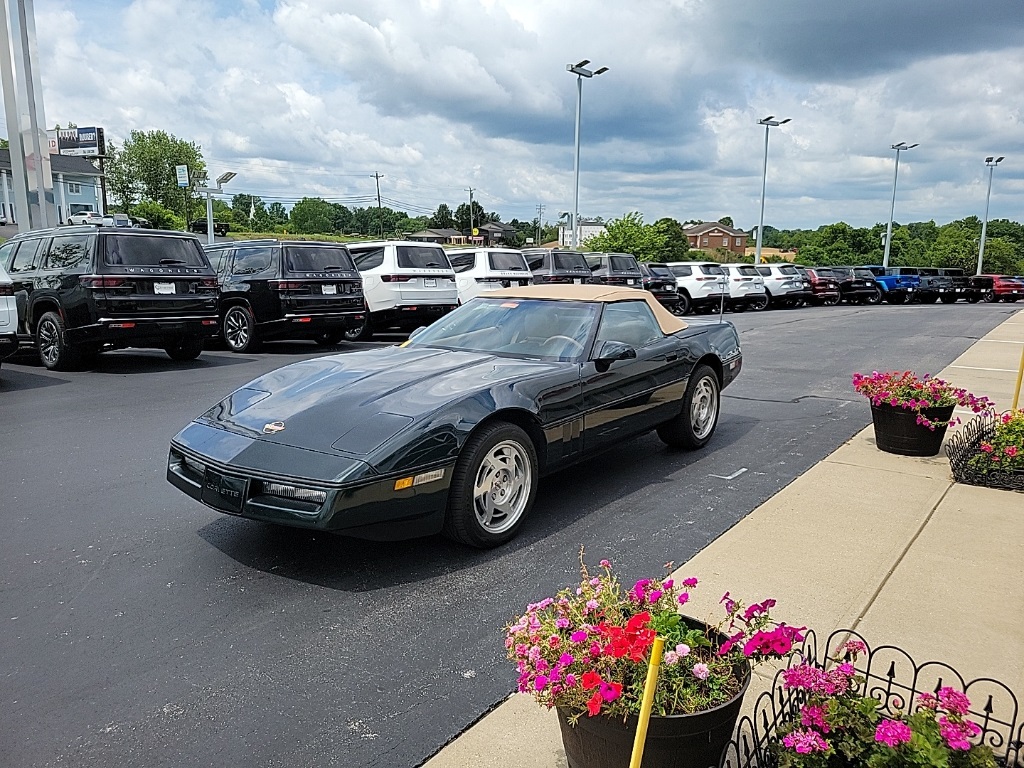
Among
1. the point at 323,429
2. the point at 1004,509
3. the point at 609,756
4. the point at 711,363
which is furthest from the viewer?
the point at 711,363

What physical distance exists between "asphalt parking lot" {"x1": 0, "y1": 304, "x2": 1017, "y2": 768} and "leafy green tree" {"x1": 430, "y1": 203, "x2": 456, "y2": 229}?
372 ft

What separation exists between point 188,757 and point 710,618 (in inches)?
84.7

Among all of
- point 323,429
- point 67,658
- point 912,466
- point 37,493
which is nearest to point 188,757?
point 67,658

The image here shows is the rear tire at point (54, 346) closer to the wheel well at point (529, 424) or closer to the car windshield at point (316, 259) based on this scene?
the car windshield at point (316, 259)

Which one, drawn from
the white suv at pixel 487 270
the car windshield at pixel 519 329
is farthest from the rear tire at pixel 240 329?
the car windshield at pixel 519 329

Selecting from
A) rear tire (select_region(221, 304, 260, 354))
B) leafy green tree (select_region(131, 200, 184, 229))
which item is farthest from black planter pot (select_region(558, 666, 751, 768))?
leafy green tree (select_region(131, 200, 184, 229))

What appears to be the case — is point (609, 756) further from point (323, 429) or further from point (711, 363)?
point (711, 363)

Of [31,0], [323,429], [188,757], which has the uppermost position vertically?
[31,0]

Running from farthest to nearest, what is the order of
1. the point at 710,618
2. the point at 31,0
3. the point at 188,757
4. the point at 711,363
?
the point at 31,0 → the point at 711,363 → the point at 710,618 → the point at 188,757

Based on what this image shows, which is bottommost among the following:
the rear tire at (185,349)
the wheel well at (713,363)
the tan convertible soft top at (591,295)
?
the rear tire at (185,349)

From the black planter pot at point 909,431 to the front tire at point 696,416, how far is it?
1334 mm

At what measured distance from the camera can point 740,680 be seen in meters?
2.20

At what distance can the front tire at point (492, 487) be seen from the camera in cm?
401

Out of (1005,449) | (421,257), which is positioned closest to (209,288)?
(421,257)
